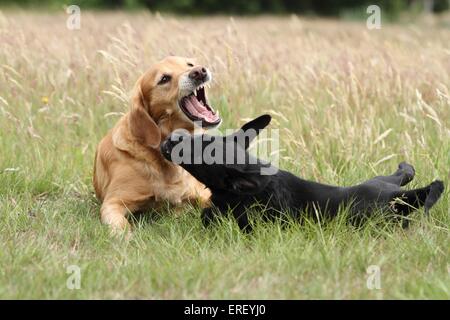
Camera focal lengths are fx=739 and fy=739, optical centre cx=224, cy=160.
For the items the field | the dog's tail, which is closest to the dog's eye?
the field

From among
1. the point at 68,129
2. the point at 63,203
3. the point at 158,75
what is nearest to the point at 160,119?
the point at 158,75

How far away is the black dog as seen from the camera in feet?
14.5

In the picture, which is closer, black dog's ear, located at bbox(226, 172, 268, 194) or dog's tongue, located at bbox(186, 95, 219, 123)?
black dog's ear, located at bbox(226, 172, 268, 194)

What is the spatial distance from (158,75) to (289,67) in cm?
284

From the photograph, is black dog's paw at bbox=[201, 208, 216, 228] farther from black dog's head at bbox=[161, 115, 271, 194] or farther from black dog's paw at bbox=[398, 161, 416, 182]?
black dog's paw at bbox=[398, 161, 416, 182]

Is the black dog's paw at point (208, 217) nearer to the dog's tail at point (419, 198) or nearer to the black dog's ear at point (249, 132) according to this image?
the black dog's ear at point (249, 132)

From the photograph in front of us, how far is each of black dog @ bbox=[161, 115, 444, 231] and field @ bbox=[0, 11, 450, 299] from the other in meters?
0.13

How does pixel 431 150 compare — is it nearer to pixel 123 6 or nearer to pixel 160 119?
pixel 160 119

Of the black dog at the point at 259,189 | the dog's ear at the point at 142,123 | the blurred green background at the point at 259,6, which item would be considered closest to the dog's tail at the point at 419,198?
the black dog at the point at 259,189

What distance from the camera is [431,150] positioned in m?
5.84

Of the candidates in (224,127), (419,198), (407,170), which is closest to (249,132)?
(419,198)

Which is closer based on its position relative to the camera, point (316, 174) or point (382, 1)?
point (316, 174)

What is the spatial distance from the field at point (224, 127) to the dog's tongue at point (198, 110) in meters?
0.64

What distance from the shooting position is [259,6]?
1315 inches
